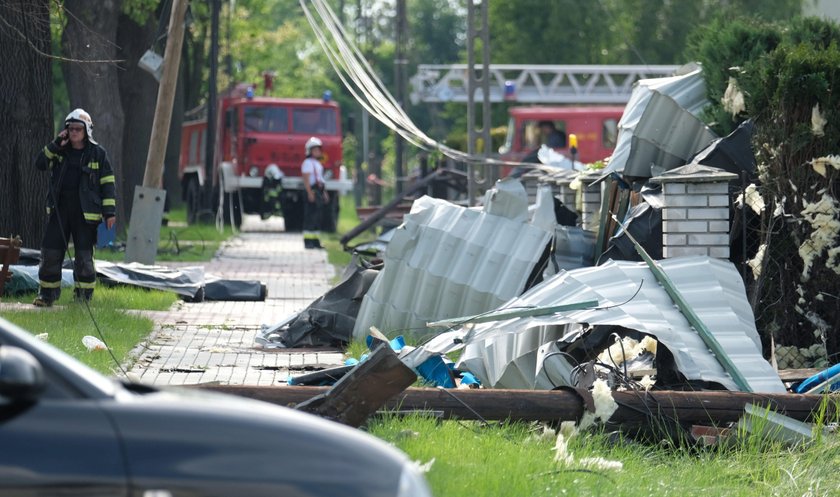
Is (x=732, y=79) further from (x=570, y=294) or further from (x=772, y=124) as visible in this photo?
(x=570, y=294)

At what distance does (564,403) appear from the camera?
25.2ft

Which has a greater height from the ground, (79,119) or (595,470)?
(79,119)

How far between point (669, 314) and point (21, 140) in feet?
32.0

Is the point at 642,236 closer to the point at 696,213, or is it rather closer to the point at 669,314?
the point at 696,213

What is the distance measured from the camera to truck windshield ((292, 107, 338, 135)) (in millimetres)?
33562

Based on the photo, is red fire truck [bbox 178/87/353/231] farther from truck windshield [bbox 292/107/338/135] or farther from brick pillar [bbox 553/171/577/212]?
brick pillar [bbox 553/171/577/212]

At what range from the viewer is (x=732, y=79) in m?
11.8

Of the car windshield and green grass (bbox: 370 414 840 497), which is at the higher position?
the car windshield

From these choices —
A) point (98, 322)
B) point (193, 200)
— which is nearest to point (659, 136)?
point (98, 322)

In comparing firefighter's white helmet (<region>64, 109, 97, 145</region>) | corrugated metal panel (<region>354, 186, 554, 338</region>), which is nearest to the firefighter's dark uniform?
firefighter's white helmet (<region>64, 109, 97, 145</region>)

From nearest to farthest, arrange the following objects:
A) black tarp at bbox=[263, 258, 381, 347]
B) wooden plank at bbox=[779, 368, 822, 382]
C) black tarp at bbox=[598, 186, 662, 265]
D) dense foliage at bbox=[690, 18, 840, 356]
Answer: wooden plank at bbox=[779, 368, 822, 382] → dense foliage at bbox=[690, 18, 840, 356] → black tarp at bbox=[598, 186, 662, 265] → black tarp at bbox=[263, 258, 381, 347]

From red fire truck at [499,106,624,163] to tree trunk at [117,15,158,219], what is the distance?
30.1 ft

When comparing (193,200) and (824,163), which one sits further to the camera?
(193,200)

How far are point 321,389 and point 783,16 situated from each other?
173 feet
